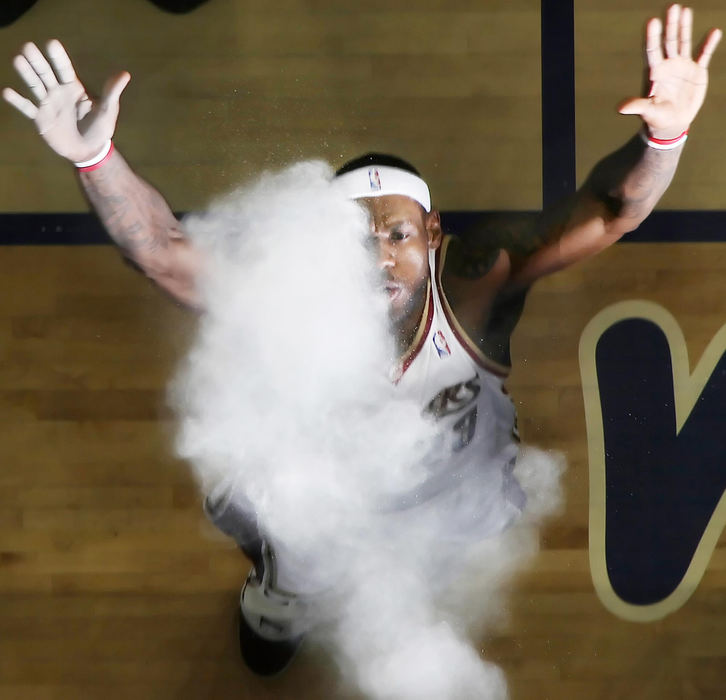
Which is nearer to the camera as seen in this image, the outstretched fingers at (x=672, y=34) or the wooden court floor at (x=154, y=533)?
the outstretched fingers at (x=672, y=34)

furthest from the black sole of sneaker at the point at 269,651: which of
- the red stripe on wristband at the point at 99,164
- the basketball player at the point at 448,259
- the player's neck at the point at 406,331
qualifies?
the red stripe on wristband at the point at 99,164

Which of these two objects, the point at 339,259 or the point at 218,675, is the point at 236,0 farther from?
the point at 218,675

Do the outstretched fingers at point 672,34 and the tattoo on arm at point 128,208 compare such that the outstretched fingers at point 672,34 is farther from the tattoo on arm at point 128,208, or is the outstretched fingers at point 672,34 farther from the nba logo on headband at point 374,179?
the tattoo on arm at point 128,208

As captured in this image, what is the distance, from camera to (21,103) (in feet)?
6.15

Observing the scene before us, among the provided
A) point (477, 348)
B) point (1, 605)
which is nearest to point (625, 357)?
point (477, 348)

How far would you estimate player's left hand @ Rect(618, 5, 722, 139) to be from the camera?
6.21 feet

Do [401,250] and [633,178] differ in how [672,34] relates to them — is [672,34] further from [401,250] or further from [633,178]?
[401,250]

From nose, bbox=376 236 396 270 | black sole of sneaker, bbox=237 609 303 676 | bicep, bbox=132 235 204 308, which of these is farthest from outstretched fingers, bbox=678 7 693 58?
black sole of sneaker, bbox=237 609 303 676

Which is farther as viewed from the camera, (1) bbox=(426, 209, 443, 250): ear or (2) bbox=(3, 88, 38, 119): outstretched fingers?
(1) bbox=(426, 209, 443, 250): ear

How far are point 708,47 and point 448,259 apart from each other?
833 millimetres

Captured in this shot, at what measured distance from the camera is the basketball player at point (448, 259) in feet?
6.32

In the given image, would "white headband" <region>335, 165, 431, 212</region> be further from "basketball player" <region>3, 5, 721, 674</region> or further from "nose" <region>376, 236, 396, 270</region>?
"nose" <region>376, 236, 396, 270</region>

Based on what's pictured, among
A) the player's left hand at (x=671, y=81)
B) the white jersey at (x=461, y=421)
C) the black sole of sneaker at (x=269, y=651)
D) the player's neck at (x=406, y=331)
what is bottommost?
the black sole of sneaker at (x=269, y=651)

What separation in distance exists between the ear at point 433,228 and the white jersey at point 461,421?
0.02 meters
